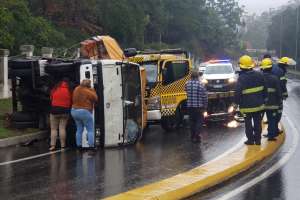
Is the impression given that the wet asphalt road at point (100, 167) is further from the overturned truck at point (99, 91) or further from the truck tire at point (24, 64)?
the truck tire at point (24, 64)

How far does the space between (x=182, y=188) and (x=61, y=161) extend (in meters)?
3.88

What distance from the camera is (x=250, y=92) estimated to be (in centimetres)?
1278

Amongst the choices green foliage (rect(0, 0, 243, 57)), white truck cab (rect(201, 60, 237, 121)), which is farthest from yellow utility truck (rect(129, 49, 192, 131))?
green foliage (rect(0, 0, 243, 57))

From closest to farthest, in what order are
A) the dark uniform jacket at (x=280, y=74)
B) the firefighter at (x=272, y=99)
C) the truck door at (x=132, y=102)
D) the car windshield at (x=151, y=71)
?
1. the firefighter at (x=272, y=99)
2. the truck door at (x=132, y=102)
3. the dark uniform jacket at (x=280, y=74)
4. the car windshield at (x=151, y=71)

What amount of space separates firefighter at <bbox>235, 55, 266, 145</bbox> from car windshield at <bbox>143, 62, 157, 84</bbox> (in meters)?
4.59

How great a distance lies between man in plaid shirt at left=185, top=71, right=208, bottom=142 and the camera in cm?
1454

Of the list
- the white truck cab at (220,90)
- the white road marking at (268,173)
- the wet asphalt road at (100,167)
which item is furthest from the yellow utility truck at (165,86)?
the white road marking at (268,173)

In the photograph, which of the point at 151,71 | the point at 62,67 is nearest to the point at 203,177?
the point at 62,67

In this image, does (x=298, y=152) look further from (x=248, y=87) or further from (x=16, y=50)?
(x=16, y=50)

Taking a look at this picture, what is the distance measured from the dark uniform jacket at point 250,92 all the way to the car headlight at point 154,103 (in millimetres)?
4144

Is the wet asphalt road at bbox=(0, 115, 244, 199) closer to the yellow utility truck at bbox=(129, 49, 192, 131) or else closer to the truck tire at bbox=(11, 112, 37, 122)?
the truck tire at bbox=(11, 112, 37, 122)

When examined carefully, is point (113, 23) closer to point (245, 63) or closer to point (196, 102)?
point (196, 102)

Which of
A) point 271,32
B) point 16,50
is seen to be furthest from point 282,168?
point 271,32

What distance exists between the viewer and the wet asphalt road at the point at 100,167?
920 cm
